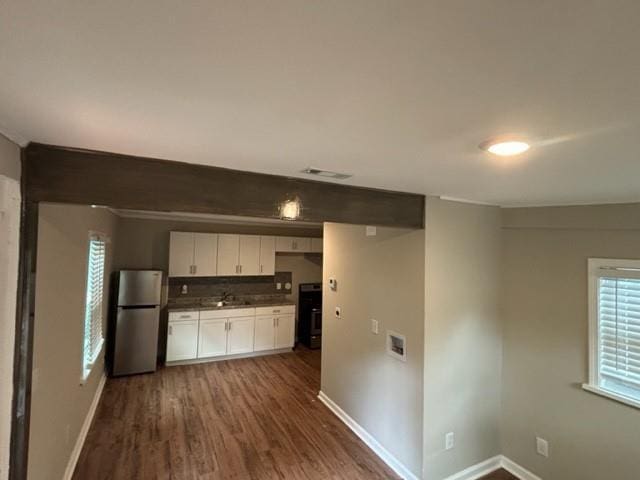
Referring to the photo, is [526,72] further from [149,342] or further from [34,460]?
[149,342]

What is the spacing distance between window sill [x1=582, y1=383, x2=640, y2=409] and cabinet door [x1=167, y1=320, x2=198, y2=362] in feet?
16.0

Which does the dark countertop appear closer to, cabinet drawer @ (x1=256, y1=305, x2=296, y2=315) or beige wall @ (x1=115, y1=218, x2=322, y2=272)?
cabinet drawer @ (x1=256, y1=305, x2=296, y2=315)

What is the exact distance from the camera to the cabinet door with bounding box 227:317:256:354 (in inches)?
214

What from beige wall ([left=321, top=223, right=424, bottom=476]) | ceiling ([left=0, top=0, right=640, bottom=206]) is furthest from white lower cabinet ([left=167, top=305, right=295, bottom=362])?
ceiling ([left=0, top=0, right=640, bottom=206])

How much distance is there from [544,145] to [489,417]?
2.75m

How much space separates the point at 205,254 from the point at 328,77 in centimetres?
510

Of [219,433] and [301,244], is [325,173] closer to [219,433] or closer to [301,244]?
[219,433]

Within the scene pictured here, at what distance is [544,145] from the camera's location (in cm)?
128

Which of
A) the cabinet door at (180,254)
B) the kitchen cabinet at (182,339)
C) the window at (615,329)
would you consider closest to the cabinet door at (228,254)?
the cabinet door at (180,254)

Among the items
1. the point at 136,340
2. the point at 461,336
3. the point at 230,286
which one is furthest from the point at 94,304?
the point at 461,336

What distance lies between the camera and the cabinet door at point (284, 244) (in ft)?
20.0

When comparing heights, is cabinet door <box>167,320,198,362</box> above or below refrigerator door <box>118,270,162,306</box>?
below

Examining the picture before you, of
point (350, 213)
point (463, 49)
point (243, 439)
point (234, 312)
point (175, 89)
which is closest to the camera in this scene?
point (463, 49)

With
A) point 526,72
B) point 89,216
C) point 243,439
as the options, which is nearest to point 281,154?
point 526,72
